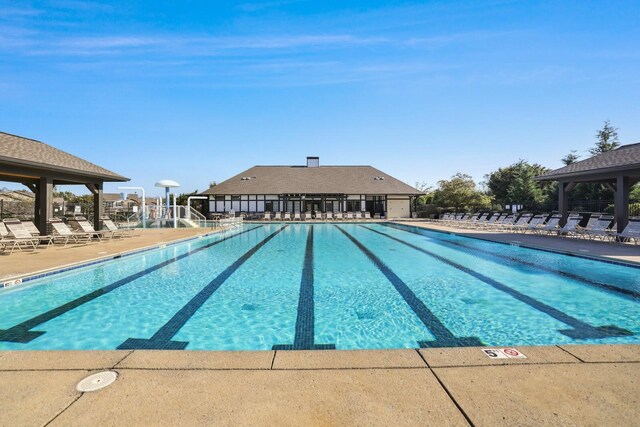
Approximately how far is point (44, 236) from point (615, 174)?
19.7 metres

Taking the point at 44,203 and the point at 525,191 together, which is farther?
the point at 525,191

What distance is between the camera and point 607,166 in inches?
459

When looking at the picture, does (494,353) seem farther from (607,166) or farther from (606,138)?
(606,138)

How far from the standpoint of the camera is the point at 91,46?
12.0m

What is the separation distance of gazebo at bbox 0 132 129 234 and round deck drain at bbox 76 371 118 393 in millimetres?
9294

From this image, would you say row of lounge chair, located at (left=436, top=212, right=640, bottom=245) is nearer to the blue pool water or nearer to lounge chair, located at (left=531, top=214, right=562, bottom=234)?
lounge chair, located at (left=531, top=214, right=562, bottom=234)

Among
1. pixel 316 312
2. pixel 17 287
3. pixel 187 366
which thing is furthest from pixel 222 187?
pixel 187 366

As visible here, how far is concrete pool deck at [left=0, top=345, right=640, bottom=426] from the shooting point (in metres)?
1.93

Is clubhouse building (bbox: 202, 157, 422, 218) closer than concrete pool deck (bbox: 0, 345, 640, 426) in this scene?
No

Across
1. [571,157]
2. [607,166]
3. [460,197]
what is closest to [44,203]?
[607,166]

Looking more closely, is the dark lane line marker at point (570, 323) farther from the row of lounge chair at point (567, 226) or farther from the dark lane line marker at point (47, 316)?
the row of lounge chair at point (567, 226)

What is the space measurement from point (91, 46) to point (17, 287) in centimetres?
1016

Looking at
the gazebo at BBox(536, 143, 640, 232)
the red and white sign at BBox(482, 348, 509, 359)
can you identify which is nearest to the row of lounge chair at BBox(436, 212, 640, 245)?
the gazebo at BBox(536, 143, 640, 232)

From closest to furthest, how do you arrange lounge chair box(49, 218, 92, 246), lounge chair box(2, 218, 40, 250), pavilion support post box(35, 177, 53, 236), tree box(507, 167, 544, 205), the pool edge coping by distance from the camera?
the pool edge coping → lounge chair box(2, 218, 40, 250) → pavilion support post box(35, 177, 53, 236) → lounge chair box(49, 218, 92, 246) → tree box(507, 167, 544, 205)
